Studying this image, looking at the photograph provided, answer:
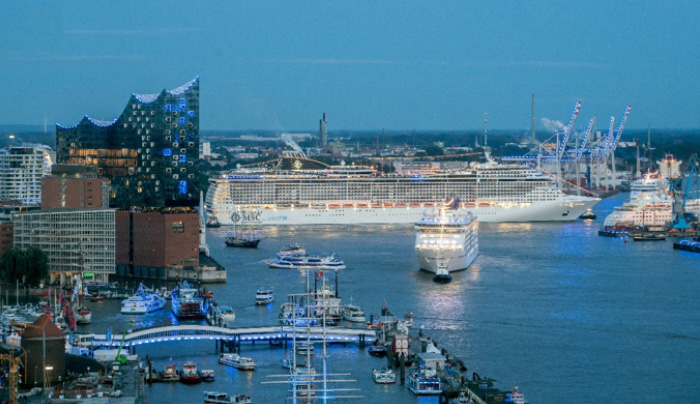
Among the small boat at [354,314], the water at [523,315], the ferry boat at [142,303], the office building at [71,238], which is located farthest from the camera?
the office building at [71,238]

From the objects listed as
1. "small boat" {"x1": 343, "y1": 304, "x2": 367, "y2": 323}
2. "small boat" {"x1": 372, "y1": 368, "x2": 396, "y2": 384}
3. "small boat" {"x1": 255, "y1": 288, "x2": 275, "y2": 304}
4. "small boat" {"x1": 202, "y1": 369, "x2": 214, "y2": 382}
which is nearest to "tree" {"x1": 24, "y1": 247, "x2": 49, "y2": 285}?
"small boat" {"x1": 255, "y1": 288, "x2": 275, "y2": 304}

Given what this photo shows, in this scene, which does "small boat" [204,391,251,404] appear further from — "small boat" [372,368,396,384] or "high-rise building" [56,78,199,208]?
"high-rise building" [56,78,199,208]

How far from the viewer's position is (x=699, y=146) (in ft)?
212

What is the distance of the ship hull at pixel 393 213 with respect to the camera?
97.9 feet

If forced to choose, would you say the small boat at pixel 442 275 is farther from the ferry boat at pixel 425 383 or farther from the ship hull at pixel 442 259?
the ferry boat at pixel 425 383

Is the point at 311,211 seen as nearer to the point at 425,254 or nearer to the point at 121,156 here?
the point at 121,156

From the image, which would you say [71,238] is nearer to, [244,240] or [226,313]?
[226,313]

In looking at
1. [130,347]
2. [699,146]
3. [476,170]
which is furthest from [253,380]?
[699,146]

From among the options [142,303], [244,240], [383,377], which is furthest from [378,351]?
[244,240]

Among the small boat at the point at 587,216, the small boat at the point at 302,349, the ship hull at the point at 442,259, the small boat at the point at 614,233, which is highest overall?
the small boat at the point at 587,216

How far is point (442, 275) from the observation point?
60.5ft

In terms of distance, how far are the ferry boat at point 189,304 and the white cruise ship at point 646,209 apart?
40.0ft

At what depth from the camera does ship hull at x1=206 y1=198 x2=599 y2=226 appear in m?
29.8

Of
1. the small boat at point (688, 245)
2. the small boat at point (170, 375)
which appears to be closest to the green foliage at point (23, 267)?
the small boat at point (170, 375)
